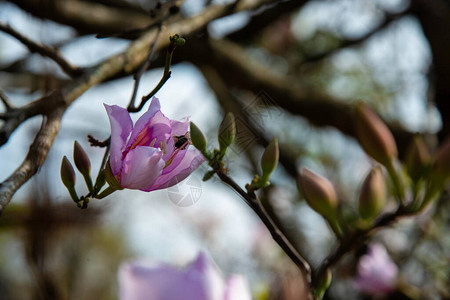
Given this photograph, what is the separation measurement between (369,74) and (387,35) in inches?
11.6

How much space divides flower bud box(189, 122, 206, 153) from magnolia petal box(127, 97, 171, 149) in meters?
0.02

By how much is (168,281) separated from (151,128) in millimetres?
164

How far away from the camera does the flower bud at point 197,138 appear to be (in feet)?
1.33

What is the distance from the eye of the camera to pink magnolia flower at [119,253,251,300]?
29 centimetres

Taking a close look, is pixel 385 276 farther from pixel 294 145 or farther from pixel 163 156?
pixel 294 145

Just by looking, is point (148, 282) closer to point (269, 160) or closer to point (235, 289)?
point (235, 289)

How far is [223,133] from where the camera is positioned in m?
0.42

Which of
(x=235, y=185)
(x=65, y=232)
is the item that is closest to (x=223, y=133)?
(x=235, y=185)

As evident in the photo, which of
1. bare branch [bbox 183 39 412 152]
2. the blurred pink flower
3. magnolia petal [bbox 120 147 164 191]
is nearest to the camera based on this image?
magnolia petal [bbox 120 147 164 191]

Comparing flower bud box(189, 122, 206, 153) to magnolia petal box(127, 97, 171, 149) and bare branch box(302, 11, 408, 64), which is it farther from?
bare branch box(302, 11, 408, 64)

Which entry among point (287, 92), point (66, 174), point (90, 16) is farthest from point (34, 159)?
point (287, 92)

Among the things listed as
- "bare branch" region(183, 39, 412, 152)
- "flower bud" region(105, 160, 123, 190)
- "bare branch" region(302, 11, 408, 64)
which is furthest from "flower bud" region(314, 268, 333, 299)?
"bare branch" region(302, 11, 408, 64)

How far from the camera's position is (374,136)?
542 millimetres

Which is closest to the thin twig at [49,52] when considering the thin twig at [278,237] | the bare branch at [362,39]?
the thin twig at [278,237]
